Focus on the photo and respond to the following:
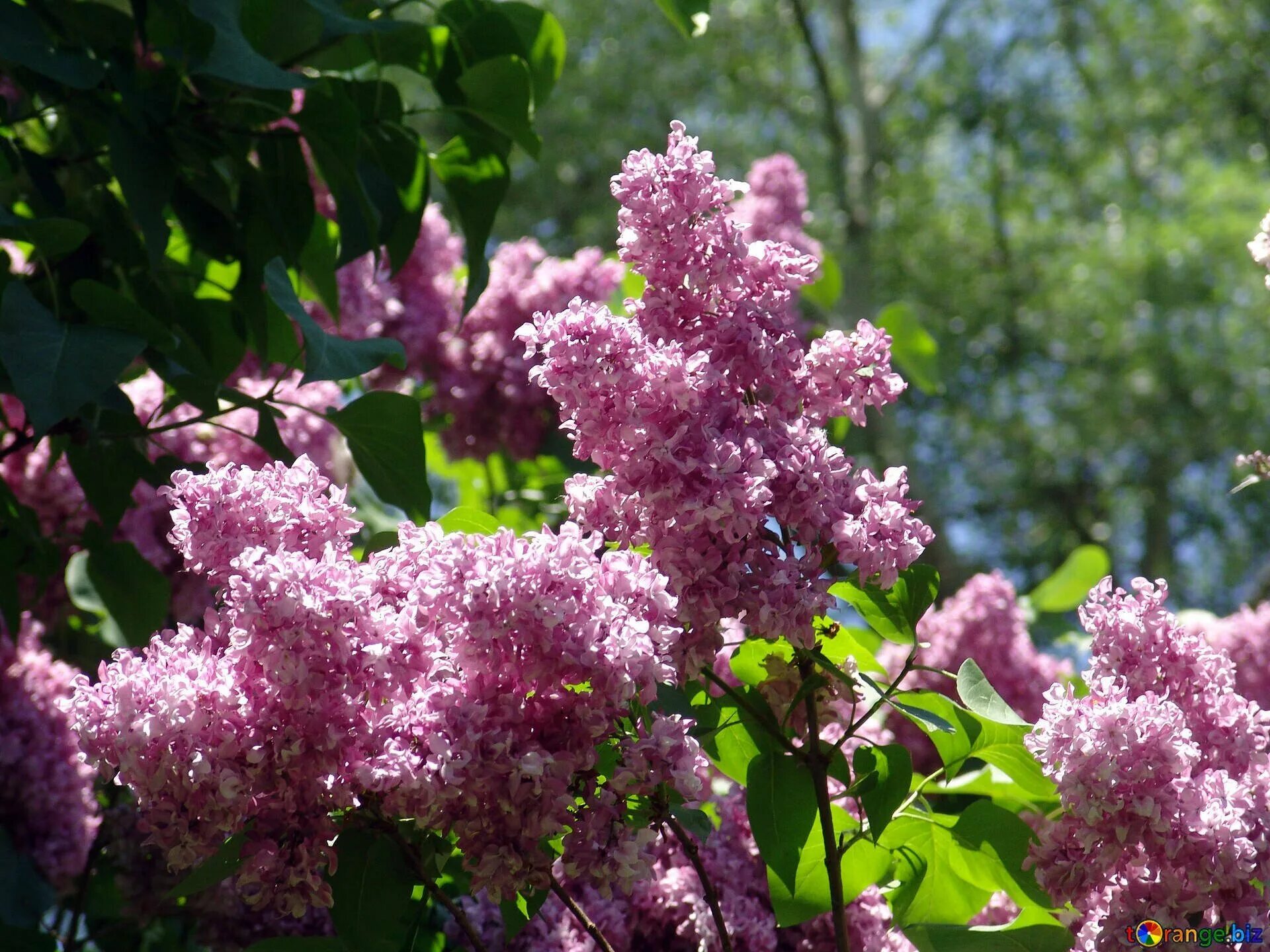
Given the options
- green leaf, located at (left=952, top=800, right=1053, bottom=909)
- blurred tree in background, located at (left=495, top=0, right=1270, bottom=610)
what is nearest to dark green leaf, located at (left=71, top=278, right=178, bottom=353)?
green leaf, located at (left=952, top=800, right=1053, bottom=909)

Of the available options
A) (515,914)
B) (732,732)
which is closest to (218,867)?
(515,914)

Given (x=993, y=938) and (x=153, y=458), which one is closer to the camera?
(x=993, y=938)

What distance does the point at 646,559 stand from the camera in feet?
3.63

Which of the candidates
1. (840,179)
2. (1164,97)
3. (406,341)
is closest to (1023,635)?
(406,341)

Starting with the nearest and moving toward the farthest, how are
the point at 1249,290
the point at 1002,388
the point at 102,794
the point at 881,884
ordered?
the point at 881,884 → the point at 102,794 → the point at 1249,290 → the point at 1002,388

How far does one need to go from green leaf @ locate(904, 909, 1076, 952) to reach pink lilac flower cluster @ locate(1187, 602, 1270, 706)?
1469 mm

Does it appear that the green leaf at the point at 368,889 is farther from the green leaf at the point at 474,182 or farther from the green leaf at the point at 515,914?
the green leaf at the point at 474,182

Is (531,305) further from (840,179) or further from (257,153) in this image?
(840,179)

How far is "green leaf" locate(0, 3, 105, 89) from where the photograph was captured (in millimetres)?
1547

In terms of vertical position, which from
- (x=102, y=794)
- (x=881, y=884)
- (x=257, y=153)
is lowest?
(x=881, y=884)

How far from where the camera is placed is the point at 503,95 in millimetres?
1891

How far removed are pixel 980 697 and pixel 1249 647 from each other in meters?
1.53

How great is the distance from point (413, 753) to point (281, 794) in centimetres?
11

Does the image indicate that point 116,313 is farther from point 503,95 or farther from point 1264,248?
point 1264,248
